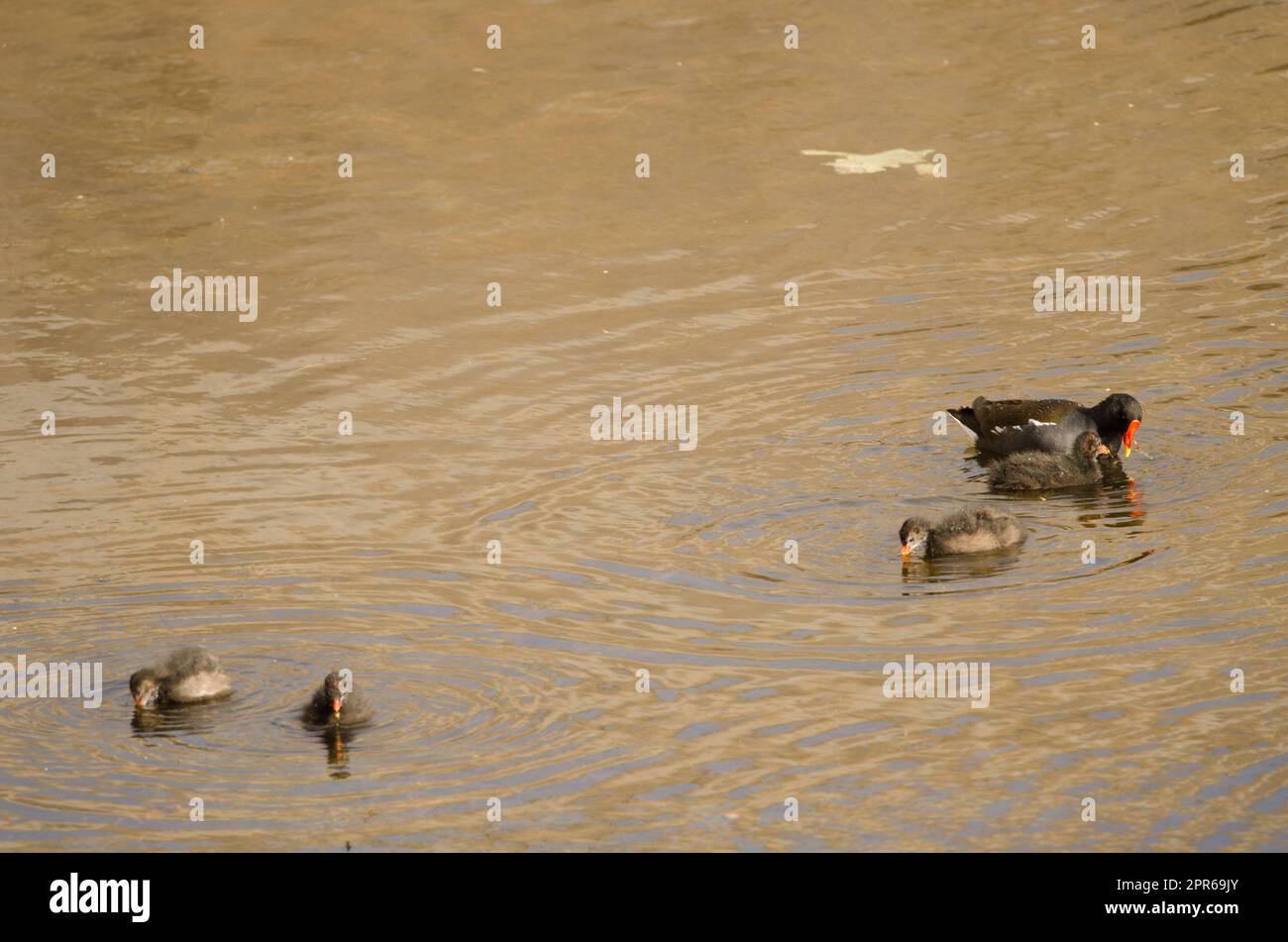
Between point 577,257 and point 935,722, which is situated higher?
point 577,257

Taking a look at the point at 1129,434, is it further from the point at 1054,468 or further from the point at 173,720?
the point at 173,720

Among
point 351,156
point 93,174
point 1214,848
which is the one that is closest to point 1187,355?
point 1214,848

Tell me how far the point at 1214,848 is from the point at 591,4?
15842mm

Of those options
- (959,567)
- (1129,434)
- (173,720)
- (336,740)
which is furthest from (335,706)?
(1129,434)

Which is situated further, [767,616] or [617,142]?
[617,142]

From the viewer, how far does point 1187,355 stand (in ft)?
44.5

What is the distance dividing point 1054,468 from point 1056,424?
26cm

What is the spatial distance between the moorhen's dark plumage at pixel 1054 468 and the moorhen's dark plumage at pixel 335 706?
4.66m

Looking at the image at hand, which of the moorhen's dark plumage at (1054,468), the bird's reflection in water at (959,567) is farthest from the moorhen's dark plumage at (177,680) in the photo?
the moorhen's dark plumage at (1054,468)

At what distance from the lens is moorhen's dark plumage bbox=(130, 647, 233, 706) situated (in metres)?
8.66

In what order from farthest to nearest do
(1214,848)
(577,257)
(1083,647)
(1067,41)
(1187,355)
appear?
(1067,41) < (577,257) < (1187,355) < (1083,647) < (1214,848)

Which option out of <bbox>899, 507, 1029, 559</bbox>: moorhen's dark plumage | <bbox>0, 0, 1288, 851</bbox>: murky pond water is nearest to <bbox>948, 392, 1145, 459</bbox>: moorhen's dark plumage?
<bbox>0, 0, 1288, 851</bbox>: murky pond water

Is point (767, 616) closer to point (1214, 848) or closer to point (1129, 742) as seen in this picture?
point (1129, 742)

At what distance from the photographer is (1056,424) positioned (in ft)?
38.7
